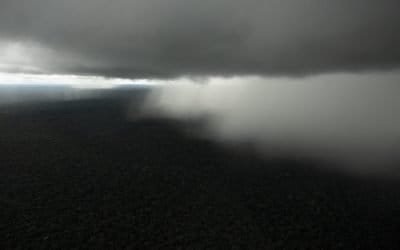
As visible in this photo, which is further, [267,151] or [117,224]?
[267,151]

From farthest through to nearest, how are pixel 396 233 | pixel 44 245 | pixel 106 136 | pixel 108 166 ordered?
pixel 106 136 → pixel 108 166 → pixel 396 233 → pixel 44 245

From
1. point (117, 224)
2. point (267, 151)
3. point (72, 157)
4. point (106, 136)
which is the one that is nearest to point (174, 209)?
point (117, 224)

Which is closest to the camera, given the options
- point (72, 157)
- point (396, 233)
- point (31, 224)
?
point (31, 224)

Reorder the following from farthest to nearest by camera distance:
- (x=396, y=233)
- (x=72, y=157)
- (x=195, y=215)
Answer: (x=72, y=157) → (x=195, y=215) → (x=396, y=233)

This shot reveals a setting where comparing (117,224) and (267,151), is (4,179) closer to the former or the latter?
(117,224)

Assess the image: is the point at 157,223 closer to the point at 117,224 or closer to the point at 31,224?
the point at 117,224

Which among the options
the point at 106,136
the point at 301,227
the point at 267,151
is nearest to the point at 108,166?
the point at 106,136
